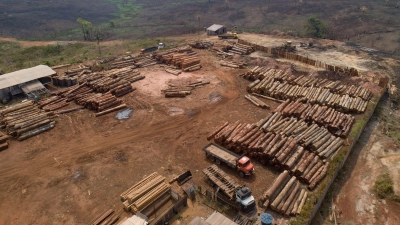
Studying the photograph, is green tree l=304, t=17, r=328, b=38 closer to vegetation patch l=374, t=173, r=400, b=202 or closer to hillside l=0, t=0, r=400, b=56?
hillside l=0, t=0, r=400, b=56

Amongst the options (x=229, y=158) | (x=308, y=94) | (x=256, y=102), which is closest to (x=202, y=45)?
(x=256, y=102)

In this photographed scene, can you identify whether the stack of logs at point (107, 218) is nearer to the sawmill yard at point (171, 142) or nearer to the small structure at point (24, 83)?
the sawmill yard at point (171, 142)

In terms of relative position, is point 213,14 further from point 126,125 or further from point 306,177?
point 306,177

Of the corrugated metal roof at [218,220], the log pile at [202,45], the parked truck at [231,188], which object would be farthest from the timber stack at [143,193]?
the log pile at [202,45]

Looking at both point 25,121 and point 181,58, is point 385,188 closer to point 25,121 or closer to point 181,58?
point 181,58

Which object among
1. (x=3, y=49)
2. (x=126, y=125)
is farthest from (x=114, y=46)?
(x=126, y=125)
